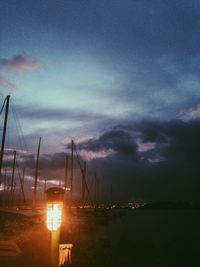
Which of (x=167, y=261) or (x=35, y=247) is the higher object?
(x=35, y=247)

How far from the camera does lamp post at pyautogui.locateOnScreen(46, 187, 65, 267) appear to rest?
7.39 meters

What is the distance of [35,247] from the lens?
20688 millimetres

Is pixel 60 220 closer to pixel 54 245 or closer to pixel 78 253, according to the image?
pixel 54 245

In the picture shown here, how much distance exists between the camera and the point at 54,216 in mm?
7578

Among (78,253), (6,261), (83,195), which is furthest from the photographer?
(83,195)

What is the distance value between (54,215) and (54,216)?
25mm

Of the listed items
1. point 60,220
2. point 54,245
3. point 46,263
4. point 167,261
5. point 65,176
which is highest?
point 65,176

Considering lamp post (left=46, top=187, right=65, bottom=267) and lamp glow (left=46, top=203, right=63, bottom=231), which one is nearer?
lamp post (left=46, top=187, right=65, bottom=267)

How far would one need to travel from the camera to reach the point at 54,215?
759cm

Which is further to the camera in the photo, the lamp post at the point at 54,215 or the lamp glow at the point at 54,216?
the lamp glow at the point at 54,216

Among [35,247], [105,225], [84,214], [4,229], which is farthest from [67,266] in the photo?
[105,225]

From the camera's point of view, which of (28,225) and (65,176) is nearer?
(28,225)

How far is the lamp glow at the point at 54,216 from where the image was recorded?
7.50 metres

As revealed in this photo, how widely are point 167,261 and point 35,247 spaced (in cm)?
1304
